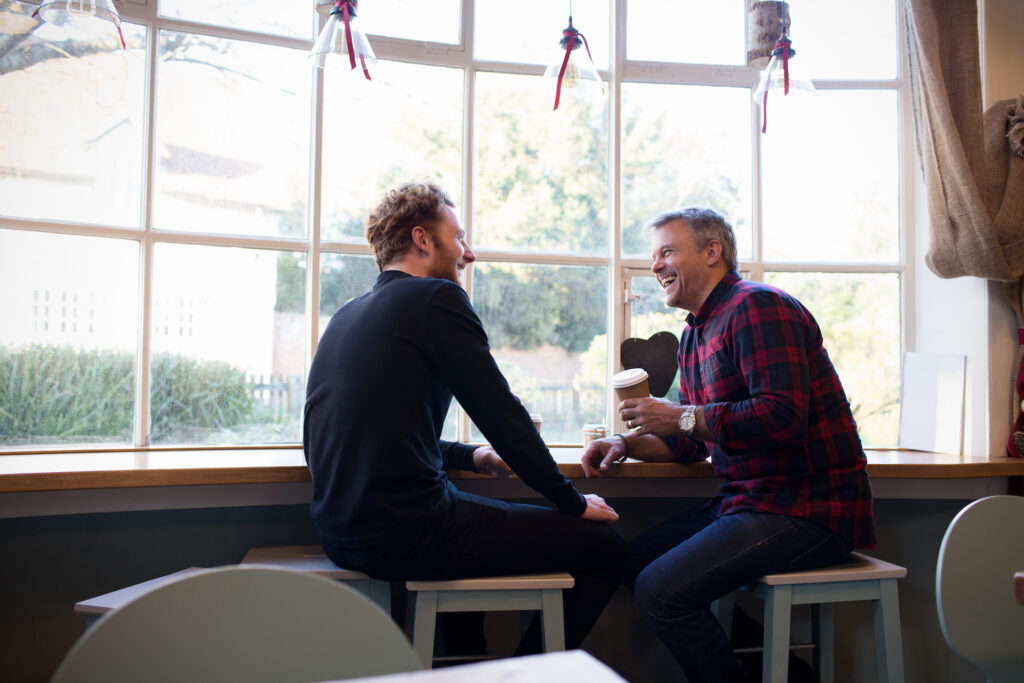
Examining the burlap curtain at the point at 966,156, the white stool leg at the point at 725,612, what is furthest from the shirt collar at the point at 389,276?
the burlap curtain at the point at 966,156

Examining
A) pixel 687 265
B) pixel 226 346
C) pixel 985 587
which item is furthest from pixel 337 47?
pixel 985 587

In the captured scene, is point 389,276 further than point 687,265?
No

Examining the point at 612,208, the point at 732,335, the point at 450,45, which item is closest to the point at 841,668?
the point at 732,335

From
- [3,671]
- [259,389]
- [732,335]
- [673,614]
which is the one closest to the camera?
[673,614]

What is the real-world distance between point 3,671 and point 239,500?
90cm

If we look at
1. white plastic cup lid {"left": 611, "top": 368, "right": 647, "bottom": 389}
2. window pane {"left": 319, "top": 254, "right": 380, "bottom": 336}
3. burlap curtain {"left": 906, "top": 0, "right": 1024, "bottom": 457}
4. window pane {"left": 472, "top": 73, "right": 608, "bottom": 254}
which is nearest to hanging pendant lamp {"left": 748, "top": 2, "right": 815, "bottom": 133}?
burlap curtain {"left": 906, "top": 0, "right": 1024, "bottom": 457}

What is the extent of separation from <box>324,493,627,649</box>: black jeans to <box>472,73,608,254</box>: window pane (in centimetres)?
131

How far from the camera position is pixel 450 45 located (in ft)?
9.61

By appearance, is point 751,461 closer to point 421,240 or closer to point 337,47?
point 421,240

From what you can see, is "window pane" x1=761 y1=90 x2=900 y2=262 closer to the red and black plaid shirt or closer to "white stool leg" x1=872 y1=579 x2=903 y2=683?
the red and black plaid shirt

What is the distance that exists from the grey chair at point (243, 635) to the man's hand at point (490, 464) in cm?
122

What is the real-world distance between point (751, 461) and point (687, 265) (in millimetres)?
593

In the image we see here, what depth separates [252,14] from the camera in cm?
276

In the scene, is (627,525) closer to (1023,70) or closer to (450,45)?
(450,45)
